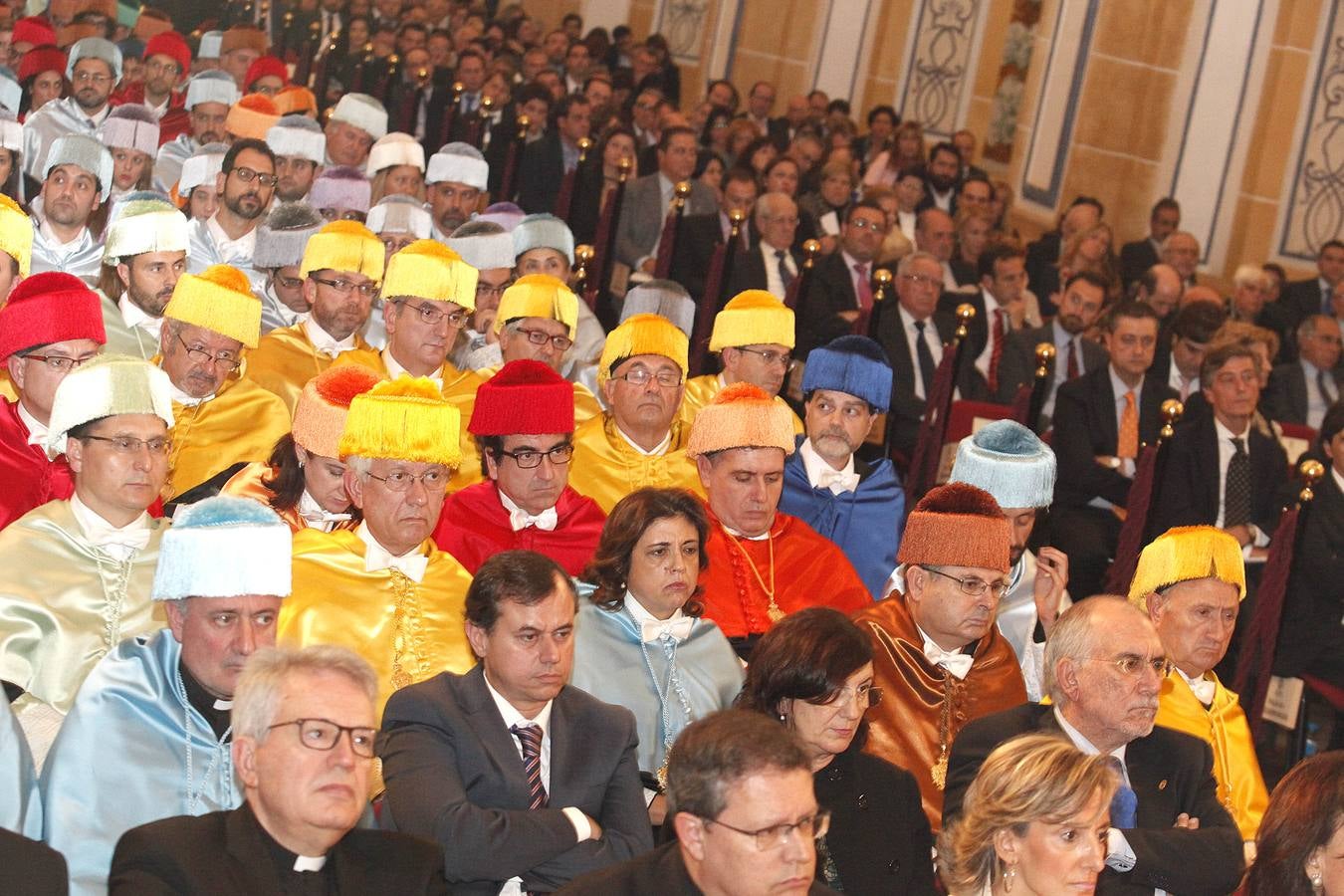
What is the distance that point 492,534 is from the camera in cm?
622

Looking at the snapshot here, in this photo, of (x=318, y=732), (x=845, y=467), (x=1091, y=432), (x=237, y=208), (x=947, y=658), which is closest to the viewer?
(x=318, y=732)

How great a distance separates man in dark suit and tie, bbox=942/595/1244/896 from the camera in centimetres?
477

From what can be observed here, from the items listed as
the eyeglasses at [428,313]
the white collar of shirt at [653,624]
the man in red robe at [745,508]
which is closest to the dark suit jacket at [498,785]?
the white collar of shirt at [653,624]

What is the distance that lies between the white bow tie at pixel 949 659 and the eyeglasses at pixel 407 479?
57.4 inches

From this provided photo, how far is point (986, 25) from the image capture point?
18.0 meters

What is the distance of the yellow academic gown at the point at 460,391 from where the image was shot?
7328mm

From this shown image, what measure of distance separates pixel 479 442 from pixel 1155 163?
32.7ft

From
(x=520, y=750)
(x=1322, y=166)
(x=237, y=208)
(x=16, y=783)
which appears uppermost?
(x=1322, y=166)

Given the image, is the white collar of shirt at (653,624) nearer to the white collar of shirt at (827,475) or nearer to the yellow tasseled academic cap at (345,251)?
the white collar of shirt at (827,475)

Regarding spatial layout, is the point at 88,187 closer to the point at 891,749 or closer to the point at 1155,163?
the point at 891,749

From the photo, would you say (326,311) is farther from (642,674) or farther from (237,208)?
(642,674)

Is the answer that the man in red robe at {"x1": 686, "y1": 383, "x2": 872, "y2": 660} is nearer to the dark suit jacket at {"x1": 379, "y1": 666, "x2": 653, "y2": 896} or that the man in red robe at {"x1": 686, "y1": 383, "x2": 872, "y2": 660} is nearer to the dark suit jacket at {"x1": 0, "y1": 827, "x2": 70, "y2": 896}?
the dark suit jacket at {"x1": 379, "y1": 666, "x2": 653, "y2": 896}

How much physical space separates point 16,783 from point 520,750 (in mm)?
1117

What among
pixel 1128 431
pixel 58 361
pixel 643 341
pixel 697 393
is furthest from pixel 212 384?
pixel 1128 431
